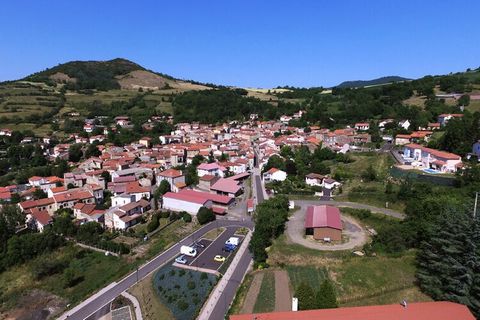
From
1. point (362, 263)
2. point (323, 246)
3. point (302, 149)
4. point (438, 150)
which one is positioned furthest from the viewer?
point (302, 149)

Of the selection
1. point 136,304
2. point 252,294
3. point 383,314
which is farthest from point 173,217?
point 383,314

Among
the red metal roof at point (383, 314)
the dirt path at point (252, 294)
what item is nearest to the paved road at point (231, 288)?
the dirt path at point (252, 294)

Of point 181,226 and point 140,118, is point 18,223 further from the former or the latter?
point 140,118

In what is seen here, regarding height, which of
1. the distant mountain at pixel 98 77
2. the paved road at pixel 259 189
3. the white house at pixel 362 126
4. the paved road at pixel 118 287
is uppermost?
the distant mountain at pixel 98 77

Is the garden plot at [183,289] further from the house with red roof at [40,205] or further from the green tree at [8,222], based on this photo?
the house with red roof at [40,205]

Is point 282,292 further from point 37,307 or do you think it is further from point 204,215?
point 37,307

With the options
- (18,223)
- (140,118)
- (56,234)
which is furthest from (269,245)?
(140,118)
